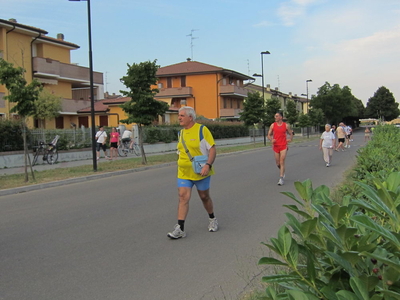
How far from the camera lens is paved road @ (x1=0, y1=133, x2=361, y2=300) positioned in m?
4.27

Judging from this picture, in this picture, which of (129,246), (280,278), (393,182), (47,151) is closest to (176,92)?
(47,151)

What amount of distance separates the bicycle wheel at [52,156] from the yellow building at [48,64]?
10480 millimetres

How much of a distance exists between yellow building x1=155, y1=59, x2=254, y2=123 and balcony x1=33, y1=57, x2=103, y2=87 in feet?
65.7

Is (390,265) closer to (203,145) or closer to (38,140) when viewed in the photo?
(203,145)

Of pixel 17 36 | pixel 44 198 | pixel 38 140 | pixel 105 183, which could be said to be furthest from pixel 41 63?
pixel 44 198

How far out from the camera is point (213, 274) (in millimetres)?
4590

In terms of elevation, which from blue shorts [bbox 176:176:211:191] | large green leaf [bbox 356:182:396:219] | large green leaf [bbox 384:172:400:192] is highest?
large green leaf [bbox 384:172:400:192]

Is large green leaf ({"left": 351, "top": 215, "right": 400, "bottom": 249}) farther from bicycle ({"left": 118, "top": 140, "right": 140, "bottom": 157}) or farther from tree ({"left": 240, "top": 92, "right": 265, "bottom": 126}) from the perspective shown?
tree ({"left": 240, "top": 92, "right": 265, "bottom": 126})

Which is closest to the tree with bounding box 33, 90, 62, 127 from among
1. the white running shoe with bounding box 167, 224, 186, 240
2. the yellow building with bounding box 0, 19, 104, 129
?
the yellow building with bounding box 0, 19, 104, 129

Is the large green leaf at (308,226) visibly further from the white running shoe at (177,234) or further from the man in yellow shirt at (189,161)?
the white running shoe at (177,234)

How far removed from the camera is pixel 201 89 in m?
60.5

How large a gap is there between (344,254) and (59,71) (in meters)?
37.4

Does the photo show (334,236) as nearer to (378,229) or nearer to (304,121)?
(378,229)

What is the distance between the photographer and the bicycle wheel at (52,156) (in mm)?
20516
